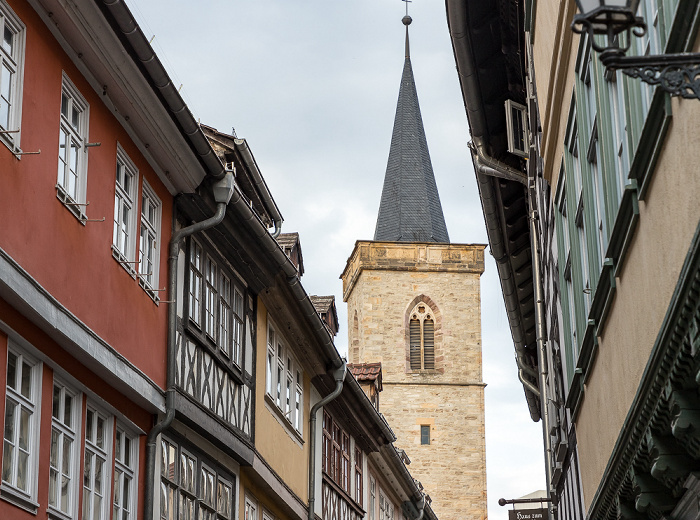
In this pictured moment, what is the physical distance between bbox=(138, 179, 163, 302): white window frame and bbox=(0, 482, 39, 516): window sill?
3.42 m

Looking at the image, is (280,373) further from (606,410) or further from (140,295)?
(606,410)

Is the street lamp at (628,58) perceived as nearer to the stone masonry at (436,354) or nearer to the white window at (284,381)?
the white window at (284,381)

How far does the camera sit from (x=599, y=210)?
8.67 m

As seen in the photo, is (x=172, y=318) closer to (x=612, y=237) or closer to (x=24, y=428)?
(x=24, y=428)

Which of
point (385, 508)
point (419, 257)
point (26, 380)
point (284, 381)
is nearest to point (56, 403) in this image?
point (26, 380)

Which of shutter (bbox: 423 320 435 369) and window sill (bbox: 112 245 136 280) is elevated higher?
shutter (bbox: 423 320 435 369)

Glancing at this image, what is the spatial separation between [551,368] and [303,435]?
17.6 ft

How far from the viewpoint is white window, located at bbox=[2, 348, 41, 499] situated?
8.85 metres

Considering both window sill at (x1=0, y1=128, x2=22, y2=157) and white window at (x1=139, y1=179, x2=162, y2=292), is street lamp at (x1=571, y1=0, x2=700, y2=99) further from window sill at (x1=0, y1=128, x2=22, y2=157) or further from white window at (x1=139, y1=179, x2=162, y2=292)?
white window at (x1=139, y1=179, x2=162, y2=292)

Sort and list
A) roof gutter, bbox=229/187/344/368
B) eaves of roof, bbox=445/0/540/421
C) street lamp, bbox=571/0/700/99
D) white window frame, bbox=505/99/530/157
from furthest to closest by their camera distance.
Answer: white window frame, bbox=505/99/530/157 → eaves of roof, bbox=445/0/540/421 → roof gutter, bbox=229/187/344/368 → street lamp, bbox=571/0/700/99

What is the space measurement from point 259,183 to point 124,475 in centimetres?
643

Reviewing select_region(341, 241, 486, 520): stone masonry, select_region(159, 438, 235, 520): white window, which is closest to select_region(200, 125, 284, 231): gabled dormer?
select_region(159, 438, 235, 520): white window

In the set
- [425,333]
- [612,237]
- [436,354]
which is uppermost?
[425,333]

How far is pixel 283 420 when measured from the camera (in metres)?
18.0
